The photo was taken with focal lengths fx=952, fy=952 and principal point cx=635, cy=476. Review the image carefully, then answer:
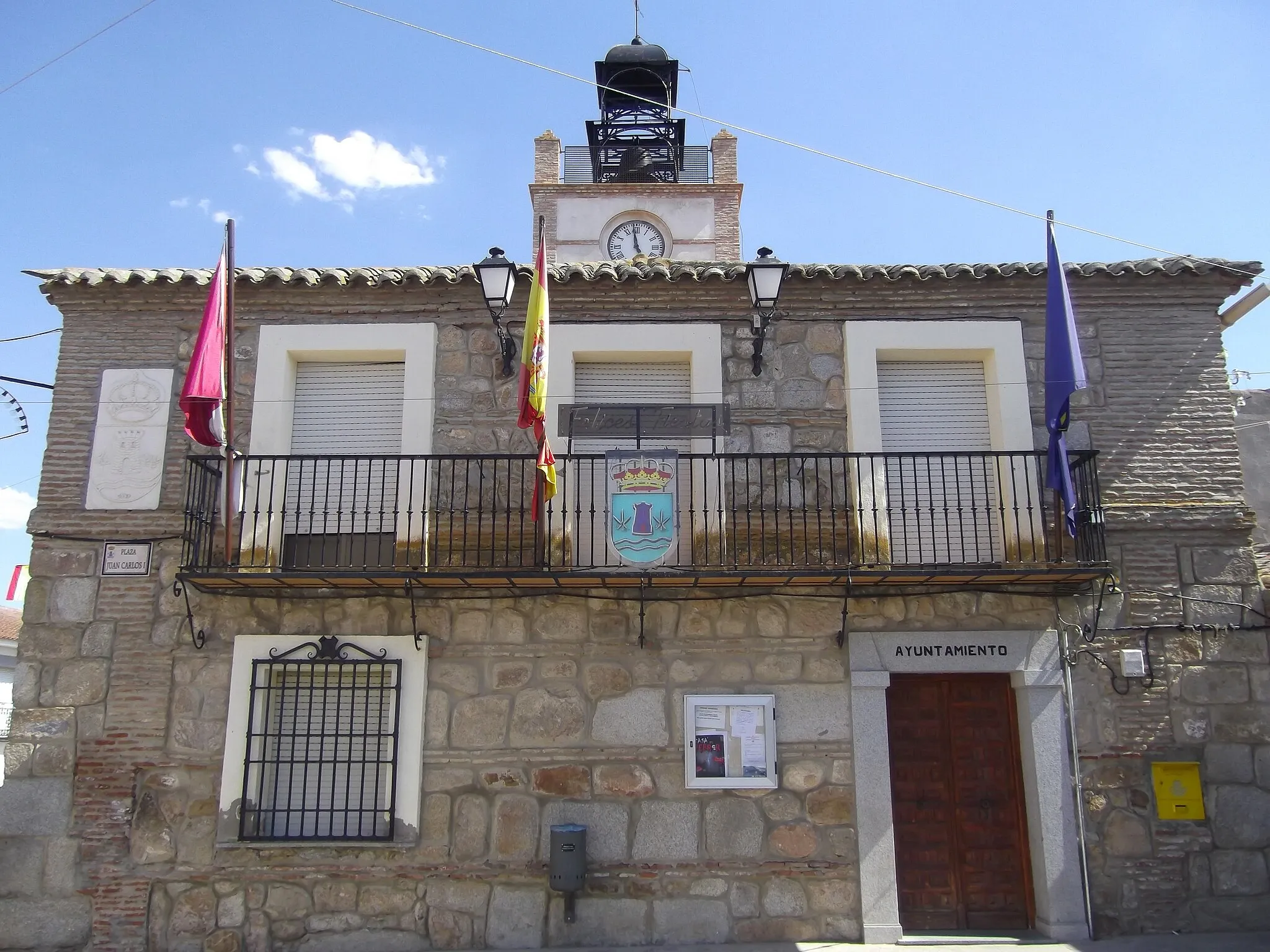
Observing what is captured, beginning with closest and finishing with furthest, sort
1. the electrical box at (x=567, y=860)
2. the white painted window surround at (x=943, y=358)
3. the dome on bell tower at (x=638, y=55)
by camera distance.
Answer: the electrical box at (x=567, y=860)
the white painted window surround at (x=943, y=358)
the dome on bell tower at (x=638, y=55)

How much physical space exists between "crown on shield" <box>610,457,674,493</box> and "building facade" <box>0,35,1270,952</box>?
0.03 m

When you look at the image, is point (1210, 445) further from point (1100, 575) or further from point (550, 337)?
point (550, 337)

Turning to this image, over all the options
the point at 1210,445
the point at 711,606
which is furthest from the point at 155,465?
the point at 1210,445

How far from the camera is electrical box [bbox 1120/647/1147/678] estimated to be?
7160mm

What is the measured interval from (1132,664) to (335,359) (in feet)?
22.2

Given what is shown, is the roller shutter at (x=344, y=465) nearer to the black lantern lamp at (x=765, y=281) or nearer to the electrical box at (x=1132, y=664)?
the black lantern lamp at (x=765, y=281)

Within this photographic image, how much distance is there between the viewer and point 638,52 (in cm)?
1927

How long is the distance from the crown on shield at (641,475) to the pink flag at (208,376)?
291 centimetres

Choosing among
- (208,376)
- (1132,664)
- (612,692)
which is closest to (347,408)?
(208,376)

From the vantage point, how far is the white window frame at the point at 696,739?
6992 millimetres

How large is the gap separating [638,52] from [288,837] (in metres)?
16.9

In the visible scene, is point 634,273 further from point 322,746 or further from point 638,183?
point 638,183

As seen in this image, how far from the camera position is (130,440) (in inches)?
302

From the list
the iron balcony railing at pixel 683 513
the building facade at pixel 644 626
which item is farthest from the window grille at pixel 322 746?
the iron balcony railing at pixel 683 513
